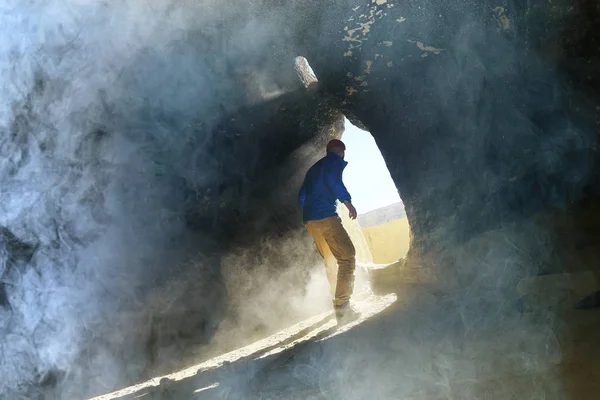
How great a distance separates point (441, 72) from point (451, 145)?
46 centimetres

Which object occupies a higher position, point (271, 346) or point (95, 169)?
point (95, 169)

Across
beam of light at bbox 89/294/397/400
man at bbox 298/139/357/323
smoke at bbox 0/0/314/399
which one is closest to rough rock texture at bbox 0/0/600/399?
smoke at bbox 0/0/314/399

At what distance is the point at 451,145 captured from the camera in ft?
9.42

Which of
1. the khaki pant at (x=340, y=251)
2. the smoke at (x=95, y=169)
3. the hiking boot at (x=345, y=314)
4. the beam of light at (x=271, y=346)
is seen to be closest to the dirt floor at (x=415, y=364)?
the beam of light at (x=271, y=346)

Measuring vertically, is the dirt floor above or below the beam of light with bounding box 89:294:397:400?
above

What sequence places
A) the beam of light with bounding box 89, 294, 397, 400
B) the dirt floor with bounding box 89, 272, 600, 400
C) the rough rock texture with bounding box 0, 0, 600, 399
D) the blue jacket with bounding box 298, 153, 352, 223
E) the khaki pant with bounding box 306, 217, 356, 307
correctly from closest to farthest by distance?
the dirt floor with bounding box 89, 272, 600, 400
the rough rock texture with bounding box 0, 0, 600, 399
the beam of light with bounding box 89, 294, 397, 400
the khaki pant with bounding box 306, 217, 356, 307
the blue jacket with bounding box 298, 153, 352, 223

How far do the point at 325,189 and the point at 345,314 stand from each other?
34.2 inches

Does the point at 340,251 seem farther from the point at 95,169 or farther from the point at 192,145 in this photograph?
the point at 95,169

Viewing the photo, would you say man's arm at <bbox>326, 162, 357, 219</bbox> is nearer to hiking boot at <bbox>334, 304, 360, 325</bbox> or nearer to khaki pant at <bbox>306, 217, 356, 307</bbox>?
khaki pant at <bbox>306, 217, 356, 307</bbox>

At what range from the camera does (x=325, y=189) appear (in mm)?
3201

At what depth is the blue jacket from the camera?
313 cm

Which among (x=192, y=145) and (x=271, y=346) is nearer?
(x=271, y=346)

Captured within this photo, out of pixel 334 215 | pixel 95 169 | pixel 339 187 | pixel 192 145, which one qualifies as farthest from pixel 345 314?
pixel 95 169

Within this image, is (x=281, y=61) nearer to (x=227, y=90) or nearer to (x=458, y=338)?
(x=227, y=90)
